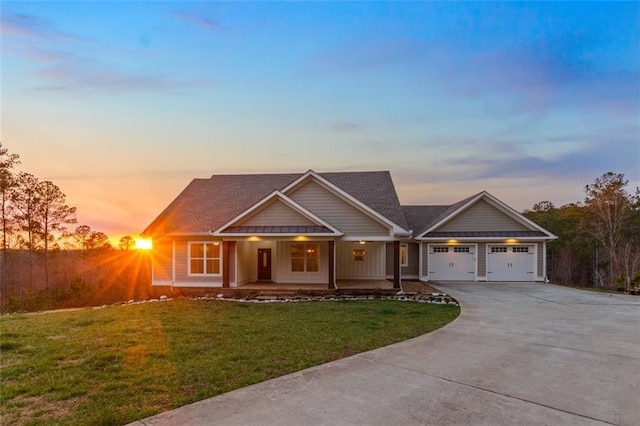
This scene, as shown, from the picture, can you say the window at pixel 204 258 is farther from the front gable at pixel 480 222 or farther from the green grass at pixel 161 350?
→ the front gable at pixel 480 222

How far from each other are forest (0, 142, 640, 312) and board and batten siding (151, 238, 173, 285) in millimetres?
727

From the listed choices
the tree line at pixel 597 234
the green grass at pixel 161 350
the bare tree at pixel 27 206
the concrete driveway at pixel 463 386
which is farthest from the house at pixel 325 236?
the tree line at pixel 597 234

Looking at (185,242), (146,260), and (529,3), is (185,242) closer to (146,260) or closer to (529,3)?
(146,260)

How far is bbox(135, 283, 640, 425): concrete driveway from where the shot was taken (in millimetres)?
4305

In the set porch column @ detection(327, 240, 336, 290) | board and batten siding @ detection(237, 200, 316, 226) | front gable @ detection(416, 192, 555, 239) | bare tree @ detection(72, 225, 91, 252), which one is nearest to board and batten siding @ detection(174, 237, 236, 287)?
board and batten siding @ detection(237, 200, 316, 226)

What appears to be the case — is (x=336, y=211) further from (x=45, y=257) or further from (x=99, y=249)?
(x=99, y=249)

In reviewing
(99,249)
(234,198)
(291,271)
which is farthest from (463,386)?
(99,249)

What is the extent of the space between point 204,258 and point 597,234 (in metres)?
37.3

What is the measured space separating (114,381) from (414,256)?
63.8 ft

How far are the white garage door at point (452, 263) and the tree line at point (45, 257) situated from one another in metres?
15.9

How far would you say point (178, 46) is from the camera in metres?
13.5

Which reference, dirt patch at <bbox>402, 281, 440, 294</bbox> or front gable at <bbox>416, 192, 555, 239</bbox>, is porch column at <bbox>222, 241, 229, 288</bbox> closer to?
dirt patch at <bbox>402, 281, 440, 294</bbox>

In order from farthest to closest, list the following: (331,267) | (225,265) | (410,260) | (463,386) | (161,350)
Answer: (410,260)
(225,265)
(331,267)
(161,350)
(463,386)

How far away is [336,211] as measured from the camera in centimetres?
1788
